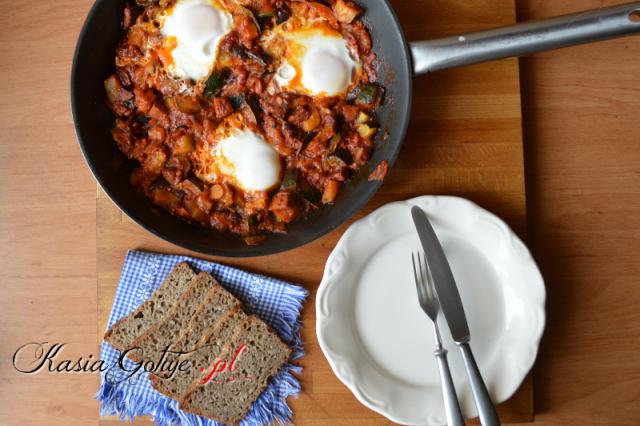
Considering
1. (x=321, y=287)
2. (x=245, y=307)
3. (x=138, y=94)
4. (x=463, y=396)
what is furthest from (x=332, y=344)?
(x=138, y=94)

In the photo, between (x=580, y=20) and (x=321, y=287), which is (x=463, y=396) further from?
(x=580, y=20)

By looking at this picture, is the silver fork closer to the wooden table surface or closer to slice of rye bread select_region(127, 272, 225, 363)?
the wooden table surface

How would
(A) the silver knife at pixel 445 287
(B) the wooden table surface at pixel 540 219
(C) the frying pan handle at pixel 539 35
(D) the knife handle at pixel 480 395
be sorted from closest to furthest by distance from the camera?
(C) the frying pan handle at pixel 539 35 < (D) the knife handle at pixel 480 395 < (A) the silver knife at pixel 445 287 < (B) the wooden table surface at pixel 540 219

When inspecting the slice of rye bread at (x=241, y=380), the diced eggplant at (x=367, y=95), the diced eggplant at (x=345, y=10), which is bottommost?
the slice of rye bread at (x=241, y=380)

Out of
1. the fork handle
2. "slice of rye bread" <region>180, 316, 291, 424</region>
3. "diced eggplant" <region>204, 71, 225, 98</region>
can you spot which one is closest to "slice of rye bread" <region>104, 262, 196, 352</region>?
"slice of rye bread" <region>180, 316, 291, 424</region>

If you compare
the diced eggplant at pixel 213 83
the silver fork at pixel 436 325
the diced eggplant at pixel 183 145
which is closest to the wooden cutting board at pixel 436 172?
the silver fork at pixel 436 325

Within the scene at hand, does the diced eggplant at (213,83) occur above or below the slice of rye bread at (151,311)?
above

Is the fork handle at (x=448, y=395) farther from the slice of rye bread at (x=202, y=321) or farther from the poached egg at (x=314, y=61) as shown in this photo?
the poached egg at (x=314, y=61)

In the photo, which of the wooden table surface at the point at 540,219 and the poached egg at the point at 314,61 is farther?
the wooden table surface at the point at 540,219

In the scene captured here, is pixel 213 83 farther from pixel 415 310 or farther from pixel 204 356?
pixel 415 310
